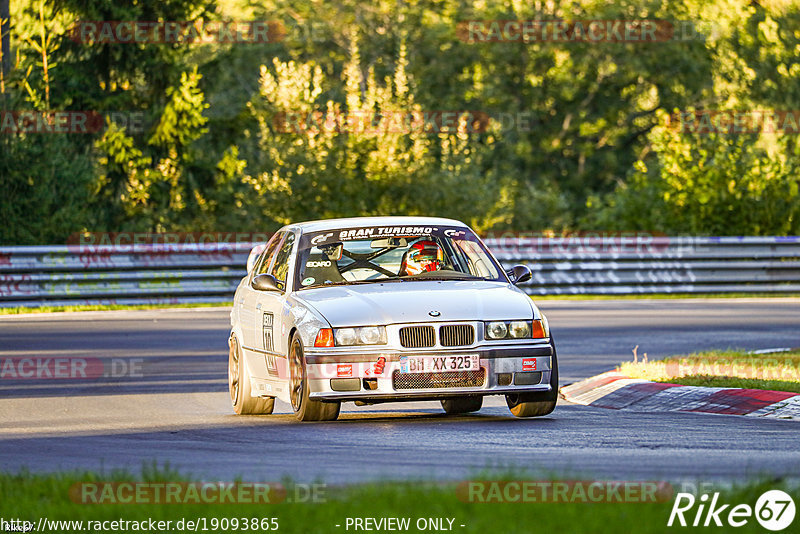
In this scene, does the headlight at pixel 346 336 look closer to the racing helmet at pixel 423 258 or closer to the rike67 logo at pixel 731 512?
the racing helmet at pixel 423 258

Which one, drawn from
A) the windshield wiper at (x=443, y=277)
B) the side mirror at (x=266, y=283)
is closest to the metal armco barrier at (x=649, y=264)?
the side mirror at (x=266, y=283)

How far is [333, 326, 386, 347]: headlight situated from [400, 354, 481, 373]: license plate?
0.25 m

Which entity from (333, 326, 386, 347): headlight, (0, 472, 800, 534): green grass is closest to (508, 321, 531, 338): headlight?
(333, 326, 386, 347): headlight

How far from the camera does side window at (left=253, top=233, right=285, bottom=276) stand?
14322mm

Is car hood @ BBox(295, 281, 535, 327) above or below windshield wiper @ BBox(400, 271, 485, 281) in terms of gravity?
below

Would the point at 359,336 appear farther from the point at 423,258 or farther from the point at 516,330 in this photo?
the point at 423,258

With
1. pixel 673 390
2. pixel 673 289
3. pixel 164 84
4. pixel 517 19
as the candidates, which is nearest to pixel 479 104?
pixel 517 19

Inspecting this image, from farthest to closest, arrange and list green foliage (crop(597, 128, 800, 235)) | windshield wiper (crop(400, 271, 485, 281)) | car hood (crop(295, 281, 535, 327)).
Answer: green foliage (crop(597, 128, 800, 235)), windshield wiper (crop(400, 271, 485, 281)), car hood (crop(295, 281, 535, 327))

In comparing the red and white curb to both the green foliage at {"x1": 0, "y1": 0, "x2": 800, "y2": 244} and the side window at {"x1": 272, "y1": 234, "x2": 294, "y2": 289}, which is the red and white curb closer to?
the side window at {"x1": 272, "y1": 234, "x2": 294, "y2": 289}

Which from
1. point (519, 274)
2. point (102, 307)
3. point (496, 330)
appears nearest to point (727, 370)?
point (519, 274)

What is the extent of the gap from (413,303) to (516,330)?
80 cm

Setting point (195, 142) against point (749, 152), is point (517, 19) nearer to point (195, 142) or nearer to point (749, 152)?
point (195, 142)

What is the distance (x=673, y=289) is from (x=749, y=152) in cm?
575

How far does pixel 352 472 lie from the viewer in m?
9.05
